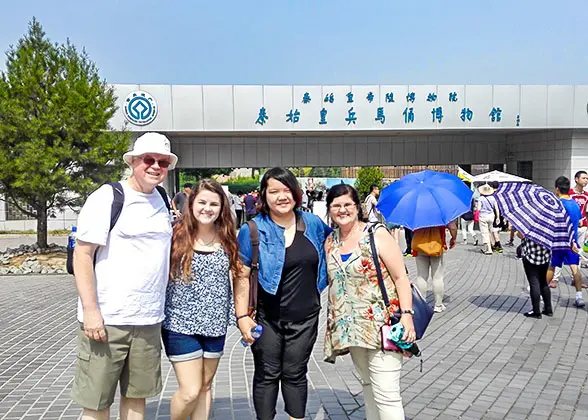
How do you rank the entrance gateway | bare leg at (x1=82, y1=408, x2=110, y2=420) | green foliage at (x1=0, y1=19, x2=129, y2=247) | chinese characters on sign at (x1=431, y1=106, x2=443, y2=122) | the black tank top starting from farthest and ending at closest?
chinese characters on sign at (x1=431, y1=106, x2=443, y2=122) → the entrance gateway → green foliage at (x1=0, y1=19, x2=129, y2=247) → the black tank top → bare leg at (x1=82, y1=408, x2=110, y2=420)

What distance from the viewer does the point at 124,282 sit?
299cm

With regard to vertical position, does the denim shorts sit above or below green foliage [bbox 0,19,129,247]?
below

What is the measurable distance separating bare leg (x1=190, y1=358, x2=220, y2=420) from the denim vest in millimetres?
569

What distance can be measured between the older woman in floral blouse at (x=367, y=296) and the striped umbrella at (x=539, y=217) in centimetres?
414

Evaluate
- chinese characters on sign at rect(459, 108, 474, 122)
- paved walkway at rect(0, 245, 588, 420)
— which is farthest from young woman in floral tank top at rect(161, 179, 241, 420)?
chinese characters on sign at rect(459, 108, 474, 122)

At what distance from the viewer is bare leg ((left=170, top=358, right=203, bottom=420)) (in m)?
3.29

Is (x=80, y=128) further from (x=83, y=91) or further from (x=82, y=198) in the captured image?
(x=82, y=198)

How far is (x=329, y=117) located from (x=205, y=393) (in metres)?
15.3

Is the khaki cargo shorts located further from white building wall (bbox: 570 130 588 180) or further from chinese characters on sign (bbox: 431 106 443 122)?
white building wall (bbox: 570 130 588 180)

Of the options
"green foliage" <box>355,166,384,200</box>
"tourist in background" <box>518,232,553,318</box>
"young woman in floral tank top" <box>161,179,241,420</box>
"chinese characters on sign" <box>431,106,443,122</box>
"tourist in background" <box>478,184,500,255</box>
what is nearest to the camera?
"young woman in floral tank top" <box>161,179,241,420</box>

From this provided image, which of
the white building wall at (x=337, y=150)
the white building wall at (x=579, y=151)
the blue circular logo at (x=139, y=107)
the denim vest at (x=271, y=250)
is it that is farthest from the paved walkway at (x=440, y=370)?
the white building wall at (x=337, y=150)

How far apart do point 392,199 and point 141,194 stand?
145 inches

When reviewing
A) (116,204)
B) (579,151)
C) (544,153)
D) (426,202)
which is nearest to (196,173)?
(544,153)

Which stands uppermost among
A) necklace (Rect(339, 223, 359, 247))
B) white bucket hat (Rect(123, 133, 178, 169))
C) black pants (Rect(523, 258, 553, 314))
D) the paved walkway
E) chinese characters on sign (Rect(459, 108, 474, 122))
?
chinese characters on sign (Rect(459, 108, 474, 122))
